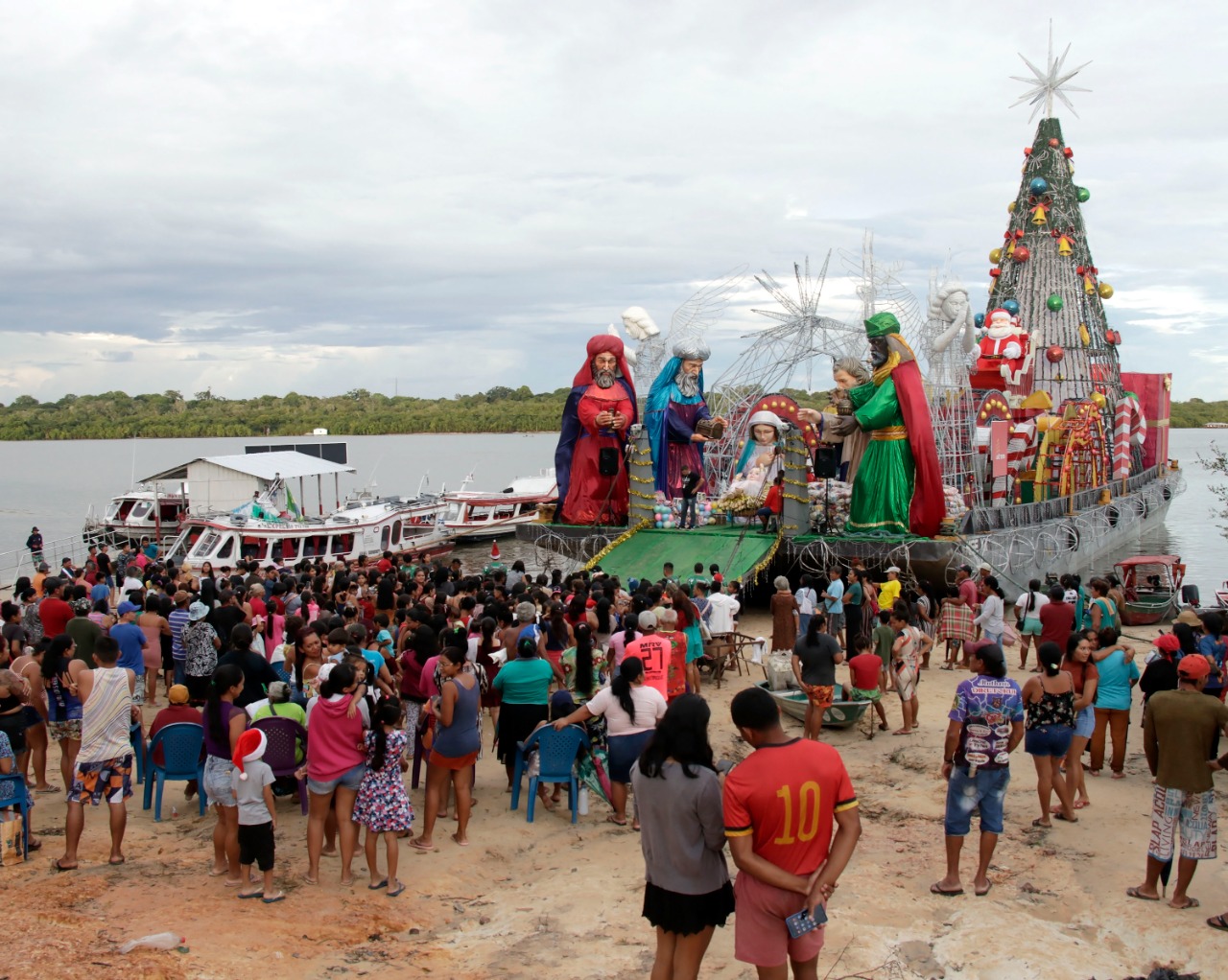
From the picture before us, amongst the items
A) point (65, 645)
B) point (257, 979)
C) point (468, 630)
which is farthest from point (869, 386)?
point (257, 979)

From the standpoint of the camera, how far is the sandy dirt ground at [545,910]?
208 inches

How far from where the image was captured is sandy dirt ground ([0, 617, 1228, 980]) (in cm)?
529

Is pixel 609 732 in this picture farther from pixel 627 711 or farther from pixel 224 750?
pixel 224 750

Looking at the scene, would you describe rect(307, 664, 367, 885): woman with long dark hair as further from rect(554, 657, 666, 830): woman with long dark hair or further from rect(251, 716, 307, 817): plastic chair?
rect(554, 657, 666, 830): woman with long dark hair

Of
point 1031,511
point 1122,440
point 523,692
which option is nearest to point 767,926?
point 523,692

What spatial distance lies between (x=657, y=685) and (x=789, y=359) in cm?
1434

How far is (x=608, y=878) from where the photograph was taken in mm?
6457

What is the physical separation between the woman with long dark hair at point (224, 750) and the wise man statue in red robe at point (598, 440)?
12.8m

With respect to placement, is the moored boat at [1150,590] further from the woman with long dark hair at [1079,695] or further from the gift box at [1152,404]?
the gift box at [1152,404]

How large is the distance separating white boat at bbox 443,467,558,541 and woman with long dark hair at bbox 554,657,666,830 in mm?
25547

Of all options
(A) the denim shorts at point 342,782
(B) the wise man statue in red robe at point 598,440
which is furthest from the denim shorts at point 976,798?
(B) the wise man statue in red robe at point 598,440

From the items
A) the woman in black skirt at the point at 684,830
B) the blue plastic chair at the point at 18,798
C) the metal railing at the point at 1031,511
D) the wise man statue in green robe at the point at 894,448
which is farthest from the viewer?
the metal railing at the point at 1031,511

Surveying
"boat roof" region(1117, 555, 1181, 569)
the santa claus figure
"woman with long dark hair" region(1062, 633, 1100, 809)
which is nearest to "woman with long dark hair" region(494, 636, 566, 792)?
"woman with long dark hair" region(1062, 633, 1100, 809)

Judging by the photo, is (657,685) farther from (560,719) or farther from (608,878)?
(608,878)
